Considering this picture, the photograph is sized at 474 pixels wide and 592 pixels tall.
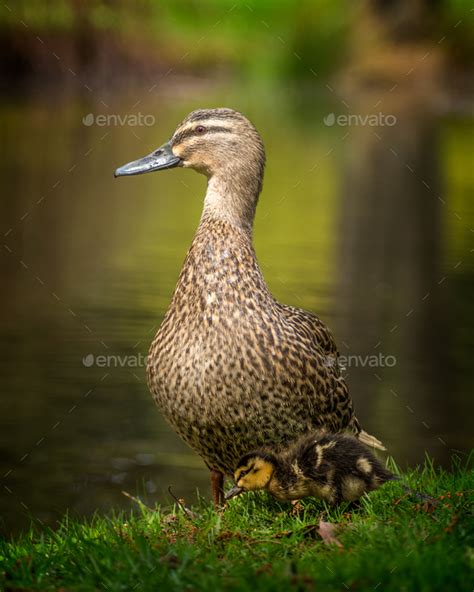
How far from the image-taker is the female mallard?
4.57m

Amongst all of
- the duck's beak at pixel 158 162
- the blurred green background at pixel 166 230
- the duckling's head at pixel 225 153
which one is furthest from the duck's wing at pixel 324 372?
the blurred green background at pixel 166 230

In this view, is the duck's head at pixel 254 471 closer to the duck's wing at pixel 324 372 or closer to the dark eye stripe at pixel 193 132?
the duck's wing at pixel 324 372

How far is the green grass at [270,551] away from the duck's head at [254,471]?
15 cm

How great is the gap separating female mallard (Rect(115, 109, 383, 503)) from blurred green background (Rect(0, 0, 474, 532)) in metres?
1.39

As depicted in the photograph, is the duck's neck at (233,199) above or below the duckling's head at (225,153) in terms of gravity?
below

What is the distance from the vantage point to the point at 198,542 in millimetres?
4145

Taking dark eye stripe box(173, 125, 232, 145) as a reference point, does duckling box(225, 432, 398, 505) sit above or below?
below

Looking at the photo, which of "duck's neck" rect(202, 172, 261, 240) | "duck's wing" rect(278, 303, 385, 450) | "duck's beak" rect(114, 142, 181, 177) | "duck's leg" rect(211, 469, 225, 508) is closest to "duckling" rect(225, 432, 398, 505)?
"duck's wing" rect(278, 303, 385, 450)

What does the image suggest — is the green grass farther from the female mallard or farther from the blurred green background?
the blurred green background

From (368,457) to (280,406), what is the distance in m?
0.39

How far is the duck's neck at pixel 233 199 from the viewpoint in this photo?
4.96m

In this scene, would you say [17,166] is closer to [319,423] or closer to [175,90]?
[319,423]

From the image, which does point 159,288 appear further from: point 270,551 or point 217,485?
point 270,551

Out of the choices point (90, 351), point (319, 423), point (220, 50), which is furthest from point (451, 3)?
point (319, 423)
